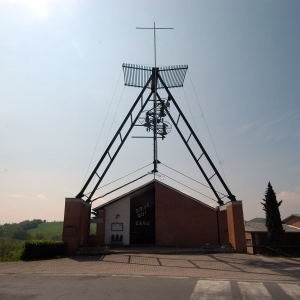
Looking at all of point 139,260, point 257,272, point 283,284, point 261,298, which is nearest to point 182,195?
point 139,260

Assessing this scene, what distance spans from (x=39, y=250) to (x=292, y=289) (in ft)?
44.0

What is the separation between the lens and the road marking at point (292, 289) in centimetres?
757

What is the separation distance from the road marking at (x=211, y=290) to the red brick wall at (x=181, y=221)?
51.4 ft

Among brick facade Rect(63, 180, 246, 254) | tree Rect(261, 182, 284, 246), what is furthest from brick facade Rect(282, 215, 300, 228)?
tree Rect(261, 182, 284, 246)

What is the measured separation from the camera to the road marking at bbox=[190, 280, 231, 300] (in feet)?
24.2

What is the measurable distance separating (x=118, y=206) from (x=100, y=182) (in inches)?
258

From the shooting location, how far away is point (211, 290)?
8180mm

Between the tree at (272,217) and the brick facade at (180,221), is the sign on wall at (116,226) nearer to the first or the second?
the brick facade at (180,221)

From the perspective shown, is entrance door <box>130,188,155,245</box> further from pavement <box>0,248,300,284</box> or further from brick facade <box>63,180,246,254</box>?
pavement <box>0,248,300,284</box>

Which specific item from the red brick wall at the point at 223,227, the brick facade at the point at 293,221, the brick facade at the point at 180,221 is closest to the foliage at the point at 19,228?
the brick facade at the point at 180,221

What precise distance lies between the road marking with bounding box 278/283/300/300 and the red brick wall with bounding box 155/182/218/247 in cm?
1590

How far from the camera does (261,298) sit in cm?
728

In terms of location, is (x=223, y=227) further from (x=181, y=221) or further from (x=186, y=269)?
(x=186, y=269)

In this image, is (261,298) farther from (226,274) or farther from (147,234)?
(147,234)
